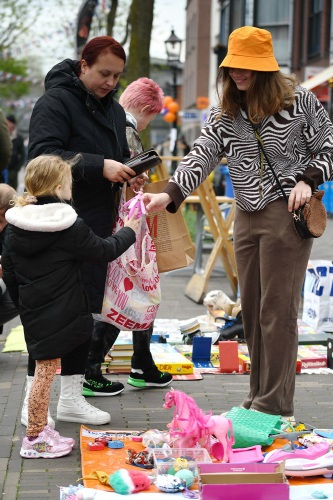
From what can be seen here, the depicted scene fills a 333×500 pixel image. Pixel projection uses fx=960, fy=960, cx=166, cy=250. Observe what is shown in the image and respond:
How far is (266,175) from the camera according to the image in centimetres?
495

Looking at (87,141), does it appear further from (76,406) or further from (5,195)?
(76,406)

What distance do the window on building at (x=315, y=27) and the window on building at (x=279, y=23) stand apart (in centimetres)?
206

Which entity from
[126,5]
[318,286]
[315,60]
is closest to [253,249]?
[318,286]

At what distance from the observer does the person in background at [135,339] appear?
587 cm

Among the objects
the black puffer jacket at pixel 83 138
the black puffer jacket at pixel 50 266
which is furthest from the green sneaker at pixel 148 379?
the black puffer jacket at pixel 50 266

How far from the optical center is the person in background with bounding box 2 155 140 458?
4582 millimetres

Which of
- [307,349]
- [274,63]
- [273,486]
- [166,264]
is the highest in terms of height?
[274,63]

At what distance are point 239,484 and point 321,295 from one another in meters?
4.53

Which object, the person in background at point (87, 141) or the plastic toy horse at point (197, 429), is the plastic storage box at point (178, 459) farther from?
the person in background at point (87, 141)

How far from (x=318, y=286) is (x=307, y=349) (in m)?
0.99

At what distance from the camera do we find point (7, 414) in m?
5.53

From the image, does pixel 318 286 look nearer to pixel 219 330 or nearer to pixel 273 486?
pixel 219 330

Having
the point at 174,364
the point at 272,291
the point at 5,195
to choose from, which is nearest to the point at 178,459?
the point at 272,291

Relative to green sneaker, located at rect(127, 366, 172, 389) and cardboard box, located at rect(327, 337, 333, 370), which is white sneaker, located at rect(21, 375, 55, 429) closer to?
green sneaker, located at rect(127, 366, 172, 389)
